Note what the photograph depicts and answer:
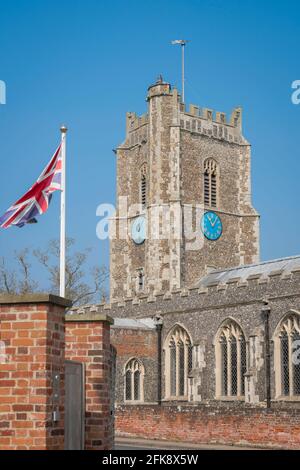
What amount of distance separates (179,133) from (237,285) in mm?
15785

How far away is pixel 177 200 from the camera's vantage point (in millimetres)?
43938

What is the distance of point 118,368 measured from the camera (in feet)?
112

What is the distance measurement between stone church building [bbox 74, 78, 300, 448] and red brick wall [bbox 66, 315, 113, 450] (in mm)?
13095

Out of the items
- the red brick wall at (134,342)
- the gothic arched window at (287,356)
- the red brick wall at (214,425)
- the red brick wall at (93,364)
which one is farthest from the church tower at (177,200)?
the red brick wall at (93,364)

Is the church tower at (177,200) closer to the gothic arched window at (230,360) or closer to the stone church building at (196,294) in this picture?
the stone church building at (196,294)

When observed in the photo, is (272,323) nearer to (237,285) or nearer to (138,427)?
(237,285)

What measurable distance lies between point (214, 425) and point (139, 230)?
22.4m

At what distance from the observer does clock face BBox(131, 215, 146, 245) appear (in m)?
45.7

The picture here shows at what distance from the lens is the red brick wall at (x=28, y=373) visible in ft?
27.2

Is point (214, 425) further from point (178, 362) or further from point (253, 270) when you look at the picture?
point (253, 270)

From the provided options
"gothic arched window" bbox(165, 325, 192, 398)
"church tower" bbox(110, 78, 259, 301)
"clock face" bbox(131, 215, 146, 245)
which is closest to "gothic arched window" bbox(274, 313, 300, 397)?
"gothic arched window" bbox(165, 325, 192, 398)

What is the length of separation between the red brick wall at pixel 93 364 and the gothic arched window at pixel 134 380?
2452cm

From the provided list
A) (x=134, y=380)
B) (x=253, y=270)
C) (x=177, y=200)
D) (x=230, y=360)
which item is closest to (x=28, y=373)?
(x=230, y=360)
